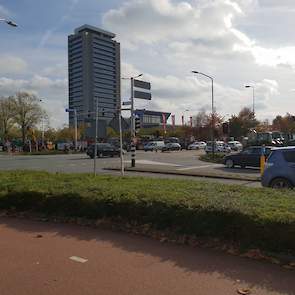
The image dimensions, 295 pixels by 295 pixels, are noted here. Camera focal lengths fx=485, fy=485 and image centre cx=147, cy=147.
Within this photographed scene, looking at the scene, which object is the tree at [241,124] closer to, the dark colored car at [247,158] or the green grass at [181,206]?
the dark colored car at [247,158]

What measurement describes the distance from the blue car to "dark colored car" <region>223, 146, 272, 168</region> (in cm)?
1643

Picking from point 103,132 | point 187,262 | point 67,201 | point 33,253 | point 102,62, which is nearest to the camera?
point 187,262

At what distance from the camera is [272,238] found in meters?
6.29

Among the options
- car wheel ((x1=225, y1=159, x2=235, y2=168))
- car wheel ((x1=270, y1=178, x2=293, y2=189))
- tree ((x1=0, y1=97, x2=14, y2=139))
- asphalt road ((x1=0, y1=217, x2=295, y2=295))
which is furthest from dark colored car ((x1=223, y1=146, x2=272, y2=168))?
tree ((x1=0, y1=97, x2=14, y2=139))

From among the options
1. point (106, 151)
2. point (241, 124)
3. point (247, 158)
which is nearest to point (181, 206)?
point (247, 158)

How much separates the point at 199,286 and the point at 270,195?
377cm

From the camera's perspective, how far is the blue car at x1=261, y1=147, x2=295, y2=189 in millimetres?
14125

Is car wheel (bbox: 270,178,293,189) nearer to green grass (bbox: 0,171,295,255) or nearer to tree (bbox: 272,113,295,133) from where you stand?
green grass (bbox: 0,171,295,255)

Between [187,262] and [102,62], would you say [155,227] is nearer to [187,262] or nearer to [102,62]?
[187,262]

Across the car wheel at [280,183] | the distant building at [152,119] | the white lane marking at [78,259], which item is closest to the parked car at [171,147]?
the car wheel at [280,183]

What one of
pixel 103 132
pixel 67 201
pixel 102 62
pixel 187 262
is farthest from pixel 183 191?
pixel 102 62

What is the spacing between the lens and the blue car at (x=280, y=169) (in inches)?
556

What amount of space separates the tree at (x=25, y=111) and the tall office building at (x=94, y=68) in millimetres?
13981

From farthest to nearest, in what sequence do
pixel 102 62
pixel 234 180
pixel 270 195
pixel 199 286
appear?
pixel 102 62 → pixel 234 180 → pixel 270 195 → pixel 199 286
